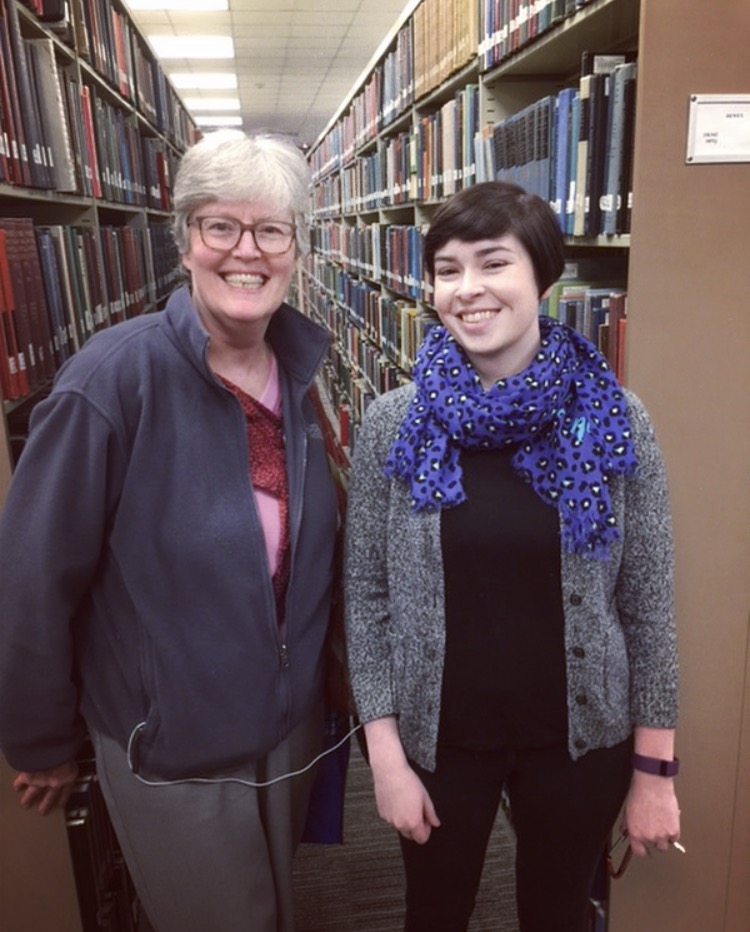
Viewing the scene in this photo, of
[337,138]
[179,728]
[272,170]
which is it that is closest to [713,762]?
[179,728]

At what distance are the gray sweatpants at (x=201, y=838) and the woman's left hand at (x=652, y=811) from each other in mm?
562

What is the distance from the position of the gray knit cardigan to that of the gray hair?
360 millimetres

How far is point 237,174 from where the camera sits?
1.10 metres

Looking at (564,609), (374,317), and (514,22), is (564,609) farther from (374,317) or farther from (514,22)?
(374,317)

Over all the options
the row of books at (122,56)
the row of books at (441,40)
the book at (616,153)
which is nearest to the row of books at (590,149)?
the book at (616,153)

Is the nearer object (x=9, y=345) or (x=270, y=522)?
(x=270, y=522)

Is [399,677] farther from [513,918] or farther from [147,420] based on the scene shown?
[513,918]

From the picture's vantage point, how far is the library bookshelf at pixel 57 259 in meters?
1.53

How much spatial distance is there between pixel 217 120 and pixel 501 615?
13.0 metres

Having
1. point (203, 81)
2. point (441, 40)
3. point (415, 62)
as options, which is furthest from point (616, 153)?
point (203, 81)

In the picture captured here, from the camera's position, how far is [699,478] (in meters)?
1.39

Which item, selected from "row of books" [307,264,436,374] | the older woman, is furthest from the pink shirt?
"row of books" [307,264,436,374]

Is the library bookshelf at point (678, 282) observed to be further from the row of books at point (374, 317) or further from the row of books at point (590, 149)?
the row of books at point (374, 317)

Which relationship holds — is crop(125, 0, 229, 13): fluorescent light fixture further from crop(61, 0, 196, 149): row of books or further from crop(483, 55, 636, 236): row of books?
crop(483, 55, 636, 236): row of books
